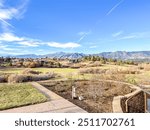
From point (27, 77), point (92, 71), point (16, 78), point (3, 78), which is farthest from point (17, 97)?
point (92, 71)

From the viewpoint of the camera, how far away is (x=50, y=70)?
570 inches

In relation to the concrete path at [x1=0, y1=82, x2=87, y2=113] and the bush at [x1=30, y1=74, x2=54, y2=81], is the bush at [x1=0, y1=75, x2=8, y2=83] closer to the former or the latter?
the bush at [x1=30, y1=74, x2=54, y2=81]

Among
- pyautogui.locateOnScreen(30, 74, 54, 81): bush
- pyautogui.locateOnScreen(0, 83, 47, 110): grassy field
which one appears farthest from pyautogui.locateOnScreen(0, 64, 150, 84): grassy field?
pyautogui.locateOnScreen(0, 83, 47, 110): grassy field

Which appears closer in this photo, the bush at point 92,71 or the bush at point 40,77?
the bush at point 40,77

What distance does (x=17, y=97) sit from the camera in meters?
8.27

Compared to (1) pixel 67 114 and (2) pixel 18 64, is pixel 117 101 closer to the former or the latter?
(1) pixel 67 114

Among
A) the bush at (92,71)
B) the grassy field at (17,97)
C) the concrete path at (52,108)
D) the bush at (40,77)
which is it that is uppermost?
the bush at (92,71)

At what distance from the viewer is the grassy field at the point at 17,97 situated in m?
7.34

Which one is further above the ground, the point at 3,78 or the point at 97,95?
the point at 3,78

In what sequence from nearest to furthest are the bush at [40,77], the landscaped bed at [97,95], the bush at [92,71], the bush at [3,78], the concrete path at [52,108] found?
the concrete path at [52,108]
the landscaped bed at [97,95]
the bush at [3,78]
the bush at [40,77]
the bush at [92,71]

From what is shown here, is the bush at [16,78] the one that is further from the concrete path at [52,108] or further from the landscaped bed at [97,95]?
the concrete path at [52,108]

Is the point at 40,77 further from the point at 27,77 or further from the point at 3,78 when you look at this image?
the point at 3,78

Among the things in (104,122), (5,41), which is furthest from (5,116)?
(5,41)

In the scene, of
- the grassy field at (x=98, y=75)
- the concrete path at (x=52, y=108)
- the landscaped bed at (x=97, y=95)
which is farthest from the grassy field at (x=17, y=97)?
the grassy field at (x=98, y=75)
